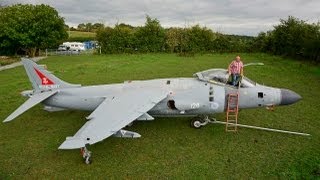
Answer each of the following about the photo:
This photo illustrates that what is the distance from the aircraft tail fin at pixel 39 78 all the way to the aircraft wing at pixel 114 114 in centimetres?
287

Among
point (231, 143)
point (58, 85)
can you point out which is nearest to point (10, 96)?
point (58, 85)

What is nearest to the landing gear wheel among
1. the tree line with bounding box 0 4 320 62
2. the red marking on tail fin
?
the red marking on tail fin

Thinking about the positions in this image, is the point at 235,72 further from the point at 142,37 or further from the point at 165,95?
the point at 142,37

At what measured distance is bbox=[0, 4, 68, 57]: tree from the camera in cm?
5128

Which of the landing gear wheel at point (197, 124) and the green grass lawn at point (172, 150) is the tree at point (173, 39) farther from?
the landing gear wheel at point (197, 124)

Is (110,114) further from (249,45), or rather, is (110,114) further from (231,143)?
(249,45)

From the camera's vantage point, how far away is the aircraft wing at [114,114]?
341 inches

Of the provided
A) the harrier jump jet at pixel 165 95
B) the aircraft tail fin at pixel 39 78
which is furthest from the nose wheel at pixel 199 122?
the aircraft tail fin at pixel 39 78

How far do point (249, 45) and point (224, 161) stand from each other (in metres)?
51.6

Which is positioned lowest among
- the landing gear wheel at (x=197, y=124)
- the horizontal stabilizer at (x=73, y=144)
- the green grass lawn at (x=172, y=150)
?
the green grass lawn at (x=172, y=150)

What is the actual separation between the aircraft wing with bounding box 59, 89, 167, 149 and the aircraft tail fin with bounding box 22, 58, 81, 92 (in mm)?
2869

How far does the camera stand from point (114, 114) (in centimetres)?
1012

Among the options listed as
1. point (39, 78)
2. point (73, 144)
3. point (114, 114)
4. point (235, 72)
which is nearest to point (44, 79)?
point (39, 78)

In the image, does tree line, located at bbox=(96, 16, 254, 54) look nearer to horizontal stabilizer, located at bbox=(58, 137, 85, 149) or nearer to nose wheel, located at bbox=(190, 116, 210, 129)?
nose wheel, located at bbox=(190, 116, 210, 129)
